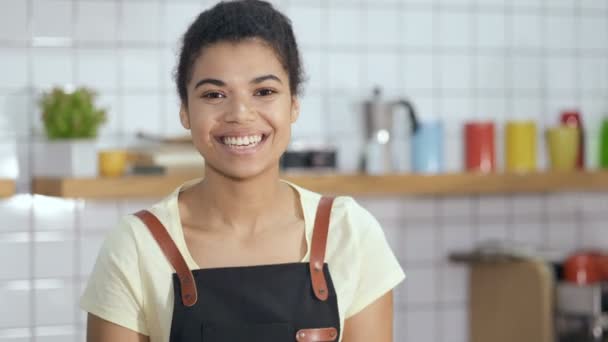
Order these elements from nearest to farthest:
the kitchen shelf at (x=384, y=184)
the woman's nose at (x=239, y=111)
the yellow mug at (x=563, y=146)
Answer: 1. the woman's nose at (x=239, y=111)
2. the kitchen shelf at (x=384, y=184)
3. the yellow mug at (x=563, y=146)

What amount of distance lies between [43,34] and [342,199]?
6.12ft

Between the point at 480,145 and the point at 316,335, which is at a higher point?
the point at 480,145

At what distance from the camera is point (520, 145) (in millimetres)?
3553

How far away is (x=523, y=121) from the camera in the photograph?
3617 mm

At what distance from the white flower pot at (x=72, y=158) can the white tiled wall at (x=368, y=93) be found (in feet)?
0.42

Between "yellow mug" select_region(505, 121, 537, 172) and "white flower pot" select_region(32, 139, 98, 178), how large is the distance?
54.5 inches

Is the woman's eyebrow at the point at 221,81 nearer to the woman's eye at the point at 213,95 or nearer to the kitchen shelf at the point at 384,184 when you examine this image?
the woman's eye at the point at 213,95

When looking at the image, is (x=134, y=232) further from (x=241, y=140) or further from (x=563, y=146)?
(x=563, y=146)

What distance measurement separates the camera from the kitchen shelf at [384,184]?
2.91m

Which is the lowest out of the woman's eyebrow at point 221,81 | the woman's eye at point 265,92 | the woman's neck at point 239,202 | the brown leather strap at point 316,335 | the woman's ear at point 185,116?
the brown leather strap at point 316,335

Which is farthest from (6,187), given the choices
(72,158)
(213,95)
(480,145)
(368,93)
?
(213,95)

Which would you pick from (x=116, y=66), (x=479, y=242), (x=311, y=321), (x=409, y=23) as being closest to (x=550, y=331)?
(x=479, y=242)

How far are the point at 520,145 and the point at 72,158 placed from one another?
1486mm

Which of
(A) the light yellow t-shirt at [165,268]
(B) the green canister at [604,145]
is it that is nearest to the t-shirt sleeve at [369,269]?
(A) the light yellow t-shirt at [165,268]
